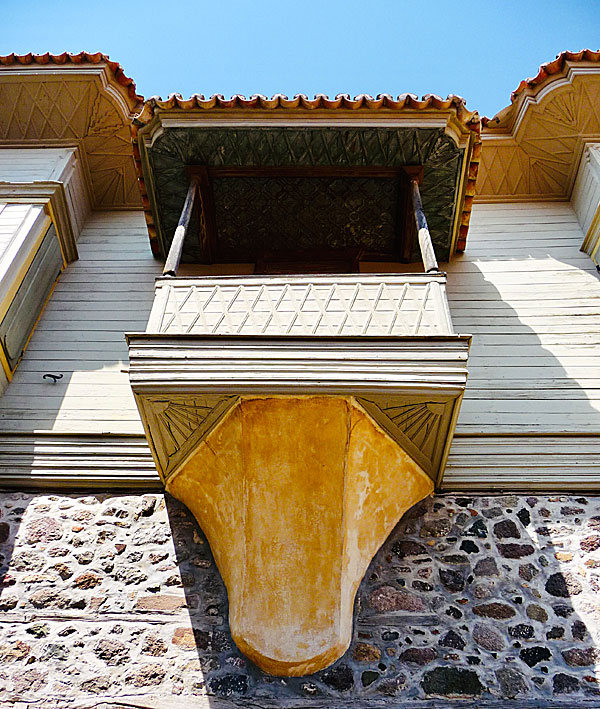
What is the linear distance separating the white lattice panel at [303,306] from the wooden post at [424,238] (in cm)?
25

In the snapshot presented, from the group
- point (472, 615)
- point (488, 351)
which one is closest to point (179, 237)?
point (488, 351)

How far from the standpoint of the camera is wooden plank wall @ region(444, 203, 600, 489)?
536 cm

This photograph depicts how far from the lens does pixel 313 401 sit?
441 cm

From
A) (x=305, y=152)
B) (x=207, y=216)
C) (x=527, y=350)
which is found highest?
(x=305, y=152)

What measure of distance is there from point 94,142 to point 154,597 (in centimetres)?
603

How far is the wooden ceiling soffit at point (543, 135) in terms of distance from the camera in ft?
27.3

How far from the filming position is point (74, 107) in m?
8.41

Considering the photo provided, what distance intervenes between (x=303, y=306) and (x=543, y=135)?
5473mm

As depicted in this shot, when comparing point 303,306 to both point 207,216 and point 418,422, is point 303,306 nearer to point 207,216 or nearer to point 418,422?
point 418,422

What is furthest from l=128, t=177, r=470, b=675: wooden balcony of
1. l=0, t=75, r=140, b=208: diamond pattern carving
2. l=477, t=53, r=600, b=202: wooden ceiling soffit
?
l=477, t=53, r=600, b=202: wooden ceiling soffit

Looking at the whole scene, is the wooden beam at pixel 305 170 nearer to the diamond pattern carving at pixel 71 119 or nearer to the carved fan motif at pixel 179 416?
the diamond pattern carving at pixel 71 119

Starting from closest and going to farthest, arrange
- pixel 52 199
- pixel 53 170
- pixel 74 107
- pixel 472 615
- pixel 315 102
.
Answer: pixel 472 615 < pixel 315 102 < pixel 52 199 < pixel 53 170 < pixel 74 107

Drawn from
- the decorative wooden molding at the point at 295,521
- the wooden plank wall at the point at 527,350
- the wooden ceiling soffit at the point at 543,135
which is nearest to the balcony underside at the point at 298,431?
the decorative wooden molding at the point at 295,521

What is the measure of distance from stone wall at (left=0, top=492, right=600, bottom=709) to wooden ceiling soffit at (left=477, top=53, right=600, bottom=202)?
17.4 feet
